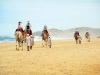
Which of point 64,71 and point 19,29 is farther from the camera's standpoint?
point 19,29

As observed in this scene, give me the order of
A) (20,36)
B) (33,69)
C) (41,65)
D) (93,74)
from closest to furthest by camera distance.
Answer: (93,74) < (33,69) < (41,65) < (20,36)

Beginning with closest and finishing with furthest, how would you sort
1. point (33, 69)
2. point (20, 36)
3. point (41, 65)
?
point (33, 69)
point (41, 65)
point (20, 36)

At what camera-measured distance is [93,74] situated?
42.9ft

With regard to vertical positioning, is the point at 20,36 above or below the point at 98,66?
above

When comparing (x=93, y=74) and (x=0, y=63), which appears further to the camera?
(x=0, y=63)

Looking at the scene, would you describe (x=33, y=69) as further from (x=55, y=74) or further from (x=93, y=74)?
(x=93, y=74)

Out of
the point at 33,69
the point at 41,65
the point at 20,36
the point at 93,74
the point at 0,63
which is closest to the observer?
the point at 93,74

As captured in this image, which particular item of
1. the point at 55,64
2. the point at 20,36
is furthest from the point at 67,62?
the point at 20,36

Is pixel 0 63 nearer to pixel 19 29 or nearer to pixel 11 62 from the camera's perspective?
pixel 11 62

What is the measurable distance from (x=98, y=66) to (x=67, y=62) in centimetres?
201

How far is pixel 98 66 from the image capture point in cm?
1475

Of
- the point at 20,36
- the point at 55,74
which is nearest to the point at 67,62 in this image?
the point at 55,74

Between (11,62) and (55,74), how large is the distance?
13.9ft

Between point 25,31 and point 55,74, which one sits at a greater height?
point 25,31
